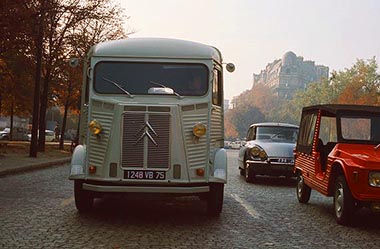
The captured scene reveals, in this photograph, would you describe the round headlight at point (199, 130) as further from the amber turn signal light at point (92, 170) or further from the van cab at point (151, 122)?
the amber turn signal light at point (92, 170)

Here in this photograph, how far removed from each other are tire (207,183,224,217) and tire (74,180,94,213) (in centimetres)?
189

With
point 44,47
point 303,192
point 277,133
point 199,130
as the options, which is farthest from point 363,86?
point 199,130

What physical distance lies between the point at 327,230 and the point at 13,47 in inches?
607

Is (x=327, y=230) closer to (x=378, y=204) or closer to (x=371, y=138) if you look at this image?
(x=378, y=204)

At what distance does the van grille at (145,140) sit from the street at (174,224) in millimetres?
888

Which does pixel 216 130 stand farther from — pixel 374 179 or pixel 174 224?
pixel 374 179

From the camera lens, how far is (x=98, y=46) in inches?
346

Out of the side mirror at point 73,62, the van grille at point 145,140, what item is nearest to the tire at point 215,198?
the van grille at point 145,140

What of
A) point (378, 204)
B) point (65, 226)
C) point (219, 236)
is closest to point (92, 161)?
point (65, 226)

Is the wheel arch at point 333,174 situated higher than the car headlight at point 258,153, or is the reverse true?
the car headlight at point 258,153

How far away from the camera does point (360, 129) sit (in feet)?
30.2

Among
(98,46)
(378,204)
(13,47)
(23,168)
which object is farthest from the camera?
(13,47)

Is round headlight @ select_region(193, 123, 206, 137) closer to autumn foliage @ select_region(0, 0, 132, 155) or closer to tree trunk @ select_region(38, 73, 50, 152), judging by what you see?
autumn foliage @ select_region(0, 0, 132, 155)

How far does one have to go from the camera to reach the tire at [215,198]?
8.35 meters
